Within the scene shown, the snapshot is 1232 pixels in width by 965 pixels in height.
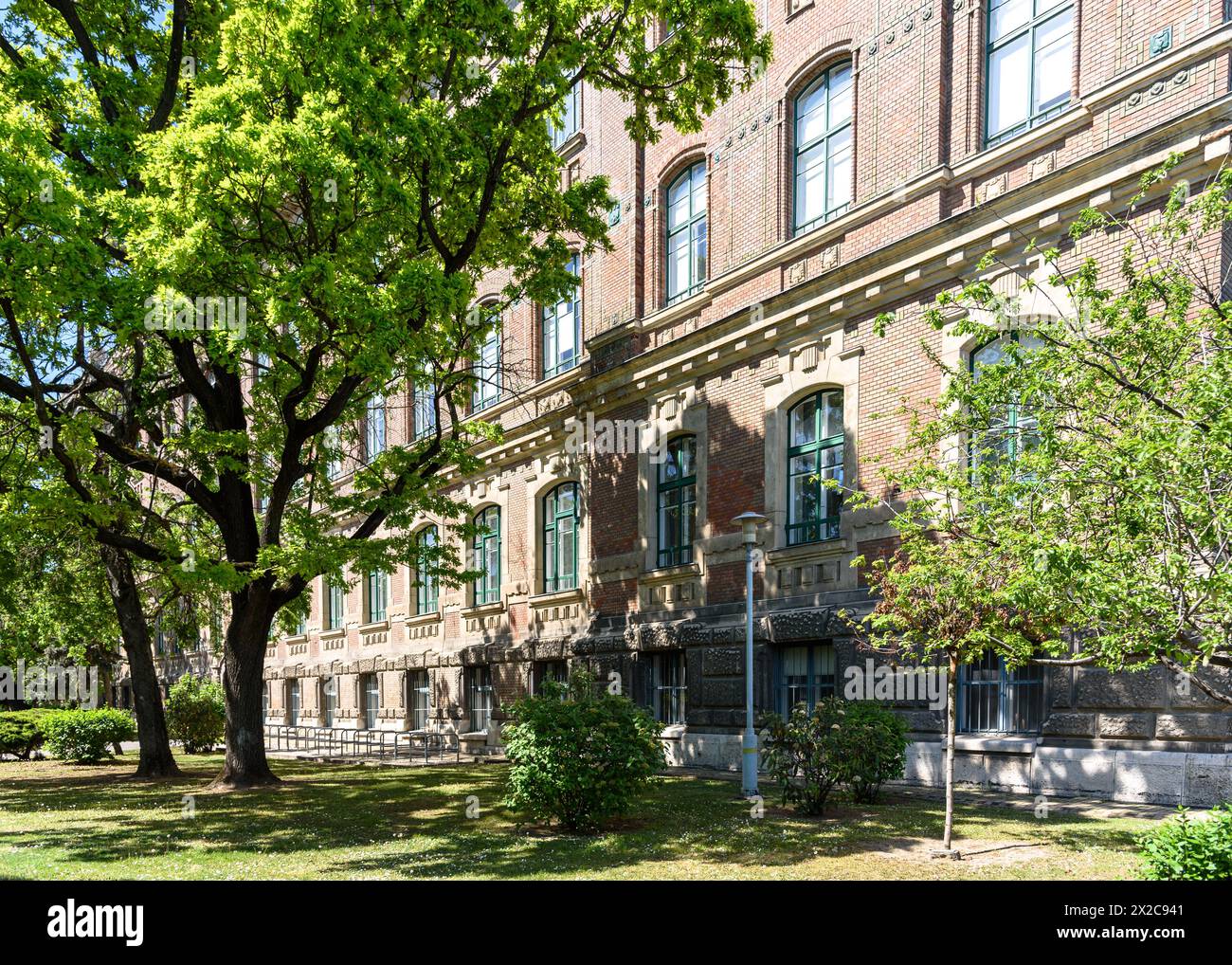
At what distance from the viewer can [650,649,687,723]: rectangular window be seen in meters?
21.5

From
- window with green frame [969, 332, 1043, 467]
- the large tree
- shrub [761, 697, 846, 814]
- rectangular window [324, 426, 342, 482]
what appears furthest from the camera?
rectangular window [324, 426, 342, 482]

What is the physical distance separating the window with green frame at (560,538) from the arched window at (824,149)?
380 inches

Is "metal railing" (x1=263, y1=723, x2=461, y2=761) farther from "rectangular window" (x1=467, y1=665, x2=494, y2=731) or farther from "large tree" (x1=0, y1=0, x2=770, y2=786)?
"large tree" (x1=0, y1=0, x2=770, y2=786)

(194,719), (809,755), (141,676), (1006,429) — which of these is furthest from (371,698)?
(1006,429)

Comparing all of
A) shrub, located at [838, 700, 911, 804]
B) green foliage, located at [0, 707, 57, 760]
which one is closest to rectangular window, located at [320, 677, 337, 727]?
green foliage, located at [0, 707, 57, 760]

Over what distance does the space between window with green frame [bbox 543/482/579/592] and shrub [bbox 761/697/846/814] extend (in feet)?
41.3

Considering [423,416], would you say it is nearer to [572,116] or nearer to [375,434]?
[375,434]

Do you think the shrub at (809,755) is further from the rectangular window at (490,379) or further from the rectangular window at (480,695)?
the rectangular window at (490,379)

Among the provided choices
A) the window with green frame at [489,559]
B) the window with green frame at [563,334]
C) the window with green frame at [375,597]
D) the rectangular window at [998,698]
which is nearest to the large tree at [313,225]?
the window with green frame at [563,334]

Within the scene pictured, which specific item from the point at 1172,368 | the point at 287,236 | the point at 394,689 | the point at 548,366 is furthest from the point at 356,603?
the point at 1172,368

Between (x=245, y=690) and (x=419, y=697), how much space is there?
13.6m

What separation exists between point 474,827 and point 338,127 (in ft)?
30.7

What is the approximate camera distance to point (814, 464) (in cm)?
1870

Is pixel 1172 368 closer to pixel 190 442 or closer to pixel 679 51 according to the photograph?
A: pixel 679 51
